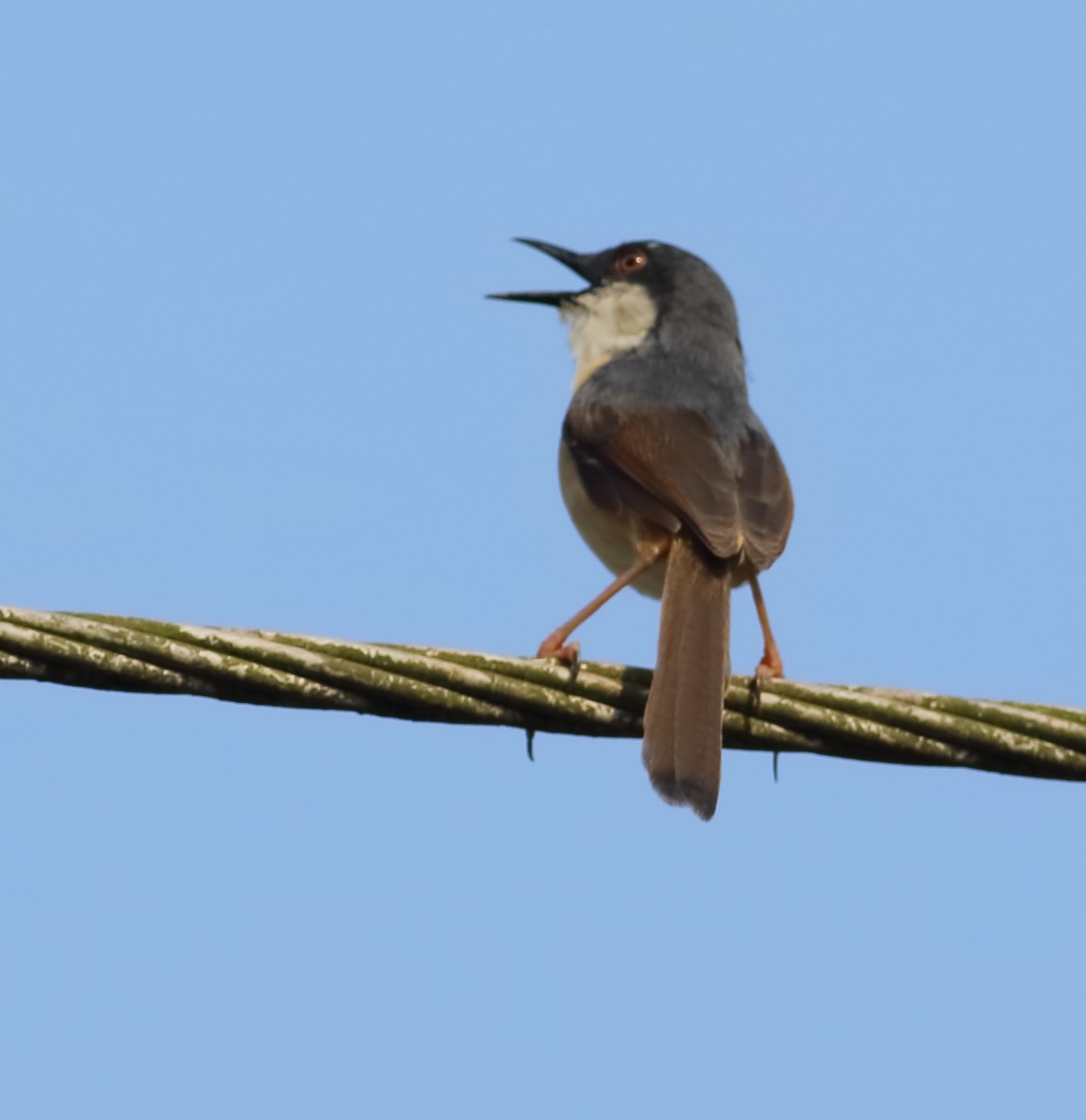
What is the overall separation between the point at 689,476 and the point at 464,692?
236 centimetres

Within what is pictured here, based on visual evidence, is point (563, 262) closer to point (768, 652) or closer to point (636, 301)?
point (636, 301)

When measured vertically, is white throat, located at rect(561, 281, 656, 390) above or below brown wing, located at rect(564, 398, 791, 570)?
above

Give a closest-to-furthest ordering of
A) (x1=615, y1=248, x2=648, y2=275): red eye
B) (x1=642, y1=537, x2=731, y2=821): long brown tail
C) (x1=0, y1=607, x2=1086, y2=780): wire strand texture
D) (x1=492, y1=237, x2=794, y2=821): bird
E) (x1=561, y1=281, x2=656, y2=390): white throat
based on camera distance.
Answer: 1. (x1=0, y1=607, x2=1086, y2=780): wire strand texture
2. (x1=642, y1=537, x2=731, y2=821): long brown tail
3. (x1=492, y1=237, x2=794, y2=821): bird
4. (x1=561, y1=281, x2=656, y2=390): white throat
5. (x1=615, y1=248, x2=648, y2=275): red eye

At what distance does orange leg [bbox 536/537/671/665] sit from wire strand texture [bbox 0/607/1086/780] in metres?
1.53

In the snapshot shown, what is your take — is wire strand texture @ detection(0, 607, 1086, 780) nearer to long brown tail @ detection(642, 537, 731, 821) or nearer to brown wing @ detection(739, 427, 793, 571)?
long brown tail @ detection(642, 537, 731, 821)

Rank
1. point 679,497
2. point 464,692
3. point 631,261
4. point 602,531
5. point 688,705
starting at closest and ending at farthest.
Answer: point 464,692, point 688,705, point 679,497, point 602,531, point 631,261

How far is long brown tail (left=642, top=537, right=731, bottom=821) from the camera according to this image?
Answer: 5.41 m

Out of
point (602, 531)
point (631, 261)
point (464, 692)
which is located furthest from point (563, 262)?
point (464, 692)

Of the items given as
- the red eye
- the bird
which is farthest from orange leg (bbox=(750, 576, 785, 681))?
the red eye

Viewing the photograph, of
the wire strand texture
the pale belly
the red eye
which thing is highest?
the red eye

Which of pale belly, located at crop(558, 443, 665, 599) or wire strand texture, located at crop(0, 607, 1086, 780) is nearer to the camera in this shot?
wire strand texture, located at crop(0, 607, 1086, 780)

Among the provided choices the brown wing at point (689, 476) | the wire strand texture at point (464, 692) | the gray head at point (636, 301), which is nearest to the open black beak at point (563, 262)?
the gray head at point (636, 301)

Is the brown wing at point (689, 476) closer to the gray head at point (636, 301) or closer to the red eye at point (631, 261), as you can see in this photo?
the gray head at point (636, 301)

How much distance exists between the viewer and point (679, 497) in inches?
258
